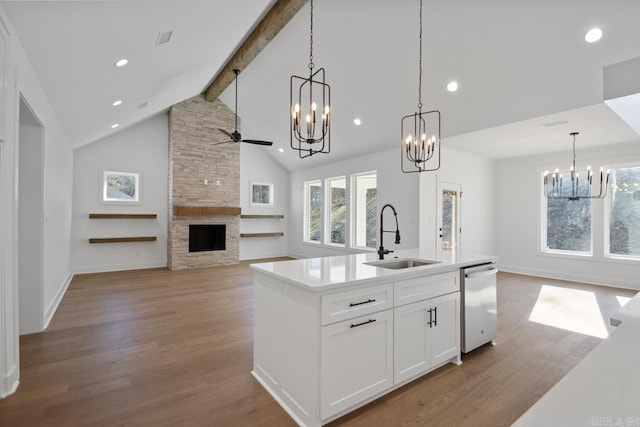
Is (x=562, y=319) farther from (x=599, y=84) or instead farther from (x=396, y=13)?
(x=396, y=13)

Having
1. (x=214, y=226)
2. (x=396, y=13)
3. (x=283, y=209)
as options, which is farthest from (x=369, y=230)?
(x=396, y=13)

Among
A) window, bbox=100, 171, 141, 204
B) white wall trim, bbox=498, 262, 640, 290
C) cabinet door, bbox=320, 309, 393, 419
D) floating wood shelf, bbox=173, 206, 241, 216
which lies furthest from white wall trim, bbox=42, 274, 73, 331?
white wall trim, bbox=498, 262, 640, 290

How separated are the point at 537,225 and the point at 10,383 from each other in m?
8.64

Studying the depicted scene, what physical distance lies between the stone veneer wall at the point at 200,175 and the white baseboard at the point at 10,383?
514 centimetres

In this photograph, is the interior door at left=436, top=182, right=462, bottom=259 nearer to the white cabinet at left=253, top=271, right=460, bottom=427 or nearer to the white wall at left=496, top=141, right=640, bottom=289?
the white wall at left=496, top=141, right=640, bottom=289

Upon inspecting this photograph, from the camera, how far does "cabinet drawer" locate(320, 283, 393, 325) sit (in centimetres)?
192

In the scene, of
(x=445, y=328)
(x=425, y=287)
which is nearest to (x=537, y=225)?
(x=445, y=328)

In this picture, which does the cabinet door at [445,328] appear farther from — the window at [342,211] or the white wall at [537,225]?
the white wall at [537,225]

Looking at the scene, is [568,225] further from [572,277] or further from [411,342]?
[411,342]

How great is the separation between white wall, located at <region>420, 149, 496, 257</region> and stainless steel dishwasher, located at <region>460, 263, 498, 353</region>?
9.76ft

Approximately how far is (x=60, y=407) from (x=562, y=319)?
5.27 meters

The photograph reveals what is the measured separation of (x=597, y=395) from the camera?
2.11 ft

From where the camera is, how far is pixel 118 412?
2.13 meters

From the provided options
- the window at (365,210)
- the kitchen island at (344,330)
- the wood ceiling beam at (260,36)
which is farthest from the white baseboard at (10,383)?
the window at (365,210)
